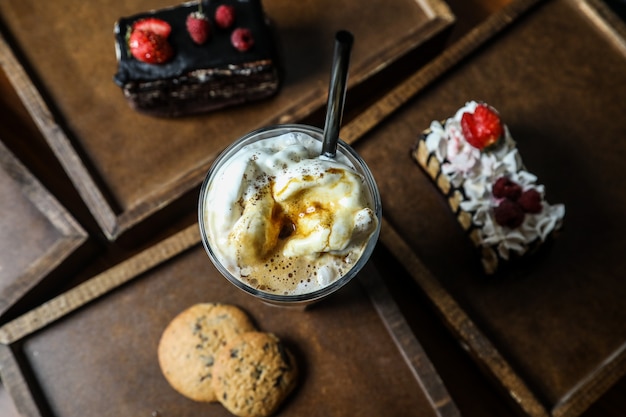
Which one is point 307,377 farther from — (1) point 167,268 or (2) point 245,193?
(2) point 245,193

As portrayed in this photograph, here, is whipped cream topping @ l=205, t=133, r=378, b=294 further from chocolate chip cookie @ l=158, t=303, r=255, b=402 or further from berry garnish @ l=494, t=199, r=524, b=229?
berry garnish @ l=494, t=199, r=524, b=229

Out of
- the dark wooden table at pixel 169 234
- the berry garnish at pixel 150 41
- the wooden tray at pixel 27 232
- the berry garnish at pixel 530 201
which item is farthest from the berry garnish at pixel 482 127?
the wooden tray at pixel 27 232

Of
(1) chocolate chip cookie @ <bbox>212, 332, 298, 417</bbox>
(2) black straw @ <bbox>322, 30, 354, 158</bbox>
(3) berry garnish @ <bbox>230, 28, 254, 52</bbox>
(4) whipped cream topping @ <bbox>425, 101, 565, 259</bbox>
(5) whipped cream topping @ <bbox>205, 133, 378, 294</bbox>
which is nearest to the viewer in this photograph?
(2) black straw @ <bbox>322, 30, 354, 158</bbox>

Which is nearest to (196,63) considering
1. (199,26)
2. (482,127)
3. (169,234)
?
(199,26)

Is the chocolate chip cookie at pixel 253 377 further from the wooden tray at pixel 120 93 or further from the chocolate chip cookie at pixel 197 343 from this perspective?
the wooden tray at pixel 120 93

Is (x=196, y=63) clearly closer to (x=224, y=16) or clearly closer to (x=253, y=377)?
(x=224, y=16)

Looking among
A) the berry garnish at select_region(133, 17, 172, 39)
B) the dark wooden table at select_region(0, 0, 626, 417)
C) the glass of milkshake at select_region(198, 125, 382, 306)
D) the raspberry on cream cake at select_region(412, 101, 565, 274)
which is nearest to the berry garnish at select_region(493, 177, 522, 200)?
the raspberry on cream cake at select_region(412, 101, 565, 274)

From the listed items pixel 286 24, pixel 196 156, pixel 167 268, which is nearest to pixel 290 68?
pixel 286 24
